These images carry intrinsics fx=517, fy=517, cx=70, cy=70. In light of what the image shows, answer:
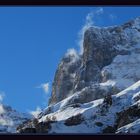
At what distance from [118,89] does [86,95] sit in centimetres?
1223

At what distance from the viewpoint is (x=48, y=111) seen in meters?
162

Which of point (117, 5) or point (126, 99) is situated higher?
point (126, 99)

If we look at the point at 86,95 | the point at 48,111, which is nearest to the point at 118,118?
the point at 48,111

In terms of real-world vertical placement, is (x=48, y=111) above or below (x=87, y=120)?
above

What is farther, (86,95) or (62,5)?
(86,95)
